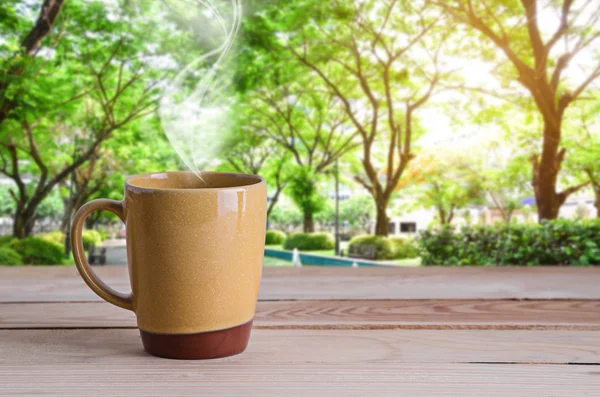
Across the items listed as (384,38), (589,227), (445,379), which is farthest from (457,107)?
(445,379)

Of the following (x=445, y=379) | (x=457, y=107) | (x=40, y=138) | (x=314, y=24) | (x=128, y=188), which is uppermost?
(x=314, y=24)

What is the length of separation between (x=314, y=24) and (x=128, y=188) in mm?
5784

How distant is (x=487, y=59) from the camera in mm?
5781

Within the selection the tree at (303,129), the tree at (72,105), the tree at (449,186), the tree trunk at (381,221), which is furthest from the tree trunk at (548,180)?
the tree at (72,105)

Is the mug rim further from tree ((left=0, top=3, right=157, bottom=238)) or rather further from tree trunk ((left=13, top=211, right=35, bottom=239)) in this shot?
tree trunk ((left=13, top=211, right=35, bottom=239))

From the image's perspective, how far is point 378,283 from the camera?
837mm

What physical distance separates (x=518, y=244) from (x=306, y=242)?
135 inches

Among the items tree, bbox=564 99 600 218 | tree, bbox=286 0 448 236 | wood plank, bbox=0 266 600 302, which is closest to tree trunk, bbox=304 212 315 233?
tree, bbox=286 0 448 236

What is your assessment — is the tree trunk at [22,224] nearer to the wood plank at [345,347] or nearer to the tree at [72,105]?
the tree at [72,105]

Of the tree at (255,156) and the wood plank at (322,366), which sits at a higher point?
the tree at (255,156)

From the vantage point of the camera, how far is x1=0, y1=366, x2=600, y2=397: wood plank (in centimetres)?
35

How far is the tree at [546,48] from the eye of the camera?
13.9 ft

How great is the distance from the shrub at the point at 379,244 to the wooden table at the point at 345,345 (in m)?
5.31

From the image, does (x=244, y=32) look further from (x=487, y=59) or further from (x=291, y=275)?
(x=291, y=275)
